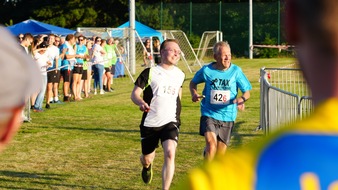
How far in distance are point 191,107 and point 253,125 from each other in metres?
4.29

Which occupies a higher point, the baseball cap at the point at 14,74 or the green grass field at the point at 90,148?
the baseball cap at the point at 14,74

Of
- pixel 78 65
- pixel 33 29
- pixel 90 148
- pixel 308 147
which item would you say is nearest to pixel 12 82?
pixel 308 147

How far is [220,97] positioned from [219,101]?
0.05 m

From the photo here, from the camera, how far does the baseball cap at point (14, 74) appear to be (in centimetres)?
135

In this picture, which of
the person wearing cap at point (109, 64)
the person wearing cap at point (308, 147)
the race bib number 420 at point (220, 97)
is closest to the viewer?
the person wearing cap at point (308, 147)

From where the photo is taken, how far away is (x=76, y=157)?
12.4m

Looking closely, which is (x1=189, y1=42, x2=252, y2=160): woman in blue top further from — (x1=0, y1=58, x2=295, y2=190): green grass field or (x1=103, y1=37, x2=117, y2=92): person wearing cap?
(x1=103, y1=37, x2=117, y2=92): person wearing cap

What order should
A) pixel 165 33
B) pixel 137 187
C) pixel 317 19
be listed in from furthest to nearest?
1. pixel 165 33
2. pixel 137 187
3. pixel 317 19

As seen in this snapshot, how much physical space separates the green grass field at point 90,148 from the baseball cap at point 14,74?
854 centimetres

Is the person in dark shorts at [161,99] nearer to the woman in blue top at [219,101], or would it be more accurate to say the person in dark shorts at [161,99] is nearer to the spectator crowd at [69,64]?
the woman in blue top at [219,101]

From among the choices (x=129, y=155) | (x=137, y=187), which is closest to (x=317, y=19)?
(x=137, y=187)

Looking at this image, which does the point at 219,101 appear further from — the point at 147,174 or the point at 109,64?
the point at 109,64

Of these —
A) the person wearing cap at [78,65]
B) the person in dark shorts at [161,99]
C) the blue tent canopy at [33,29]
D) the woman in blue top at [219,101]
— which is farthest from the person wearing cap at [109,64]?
the person in dark shorts at [161,99]

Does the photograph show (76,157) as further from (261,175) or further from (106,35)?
(106,35)
